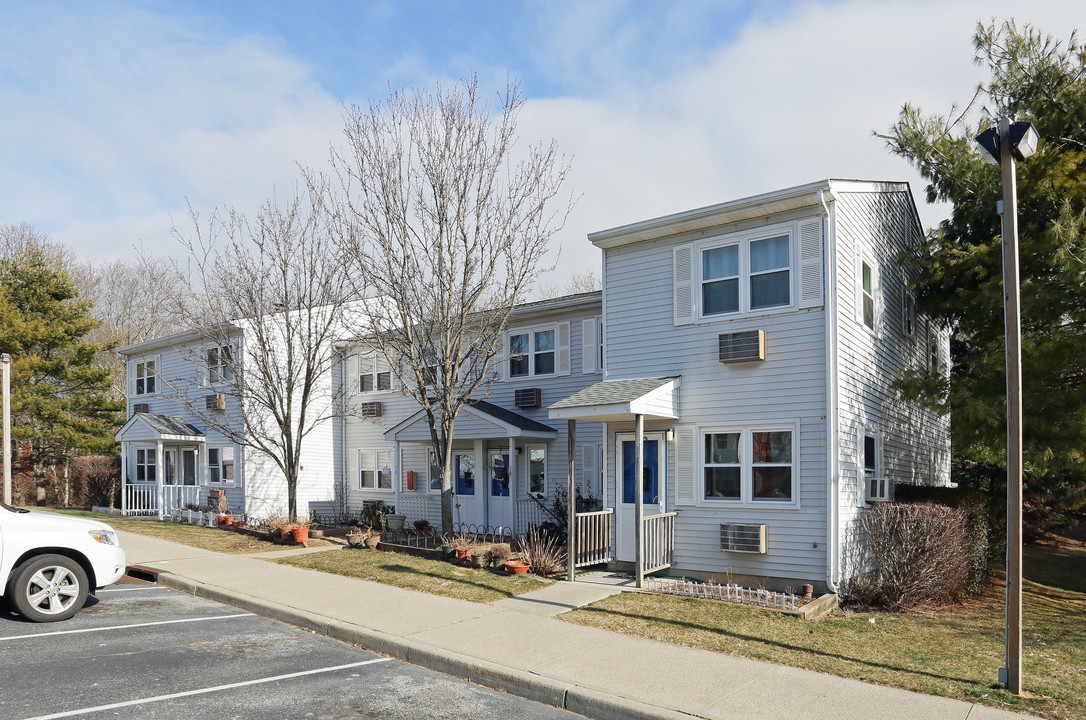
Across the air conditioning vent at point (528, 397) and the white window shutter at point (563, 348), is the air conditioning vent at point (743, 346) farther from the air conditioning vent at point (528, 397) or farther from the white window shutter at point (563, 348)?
the air conditioning vent at point (528, 397)

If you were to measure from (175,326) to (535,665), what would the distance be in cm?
4201

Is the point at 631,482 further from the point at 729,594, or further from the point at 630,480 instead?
the point at 729,594

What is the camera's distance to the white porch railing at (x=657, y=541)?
1217cm

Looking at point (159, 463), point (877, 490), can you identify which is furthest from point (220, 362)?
point (877, 490)

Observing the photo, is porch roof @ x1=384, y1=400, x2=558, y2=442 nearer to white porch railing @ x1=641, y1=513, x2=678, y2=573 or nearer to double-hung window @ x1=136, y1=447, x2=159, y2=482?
white porch railing @ x1=641, y1=513, x2=678, y2=573

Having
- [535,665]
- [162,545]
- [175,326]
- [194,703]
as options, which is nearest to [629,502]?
[535,665]

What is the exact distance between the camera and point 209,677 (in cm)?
712

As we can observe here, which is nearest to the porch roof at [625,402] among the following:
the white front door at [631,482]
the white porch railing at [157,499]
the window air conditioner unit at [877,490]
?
the white front door at [631,482]

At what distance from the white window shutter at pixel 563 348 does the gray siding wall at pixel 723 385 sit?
160 inches

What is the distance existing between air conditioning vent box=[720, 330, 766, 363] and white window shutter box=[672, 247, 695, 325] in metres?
0.89

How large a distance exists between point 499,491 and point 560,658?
1128 centimetres

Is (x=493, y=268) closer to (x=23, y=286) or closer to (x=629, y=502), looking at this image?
(x=629, y=502)

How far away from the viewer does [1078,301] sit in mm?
11844

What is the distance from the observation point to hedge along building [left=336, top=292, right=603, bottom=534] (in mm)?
17438
